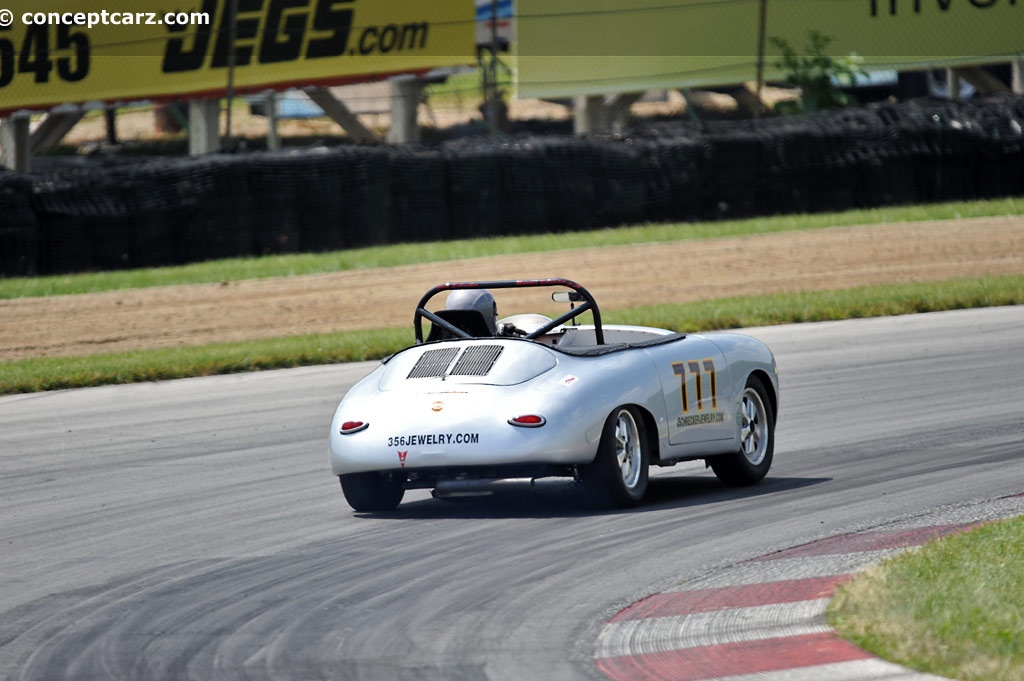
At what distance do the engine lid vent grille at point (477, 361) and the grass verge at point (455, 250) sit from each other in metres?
11.9

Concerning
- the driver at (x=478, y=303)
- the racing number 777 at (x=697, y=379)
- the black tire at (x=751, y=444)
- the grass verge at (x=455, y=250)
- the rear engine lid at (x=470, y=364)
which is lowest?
the black tire at (x=751, y=444)

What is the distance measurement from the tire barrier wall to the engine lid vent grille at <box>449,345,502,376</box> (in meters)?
12.3

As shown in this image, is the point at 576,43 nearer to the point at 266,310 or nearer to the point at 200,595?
the point at 266,310

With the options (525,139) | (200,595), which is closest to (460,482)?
(200,595)

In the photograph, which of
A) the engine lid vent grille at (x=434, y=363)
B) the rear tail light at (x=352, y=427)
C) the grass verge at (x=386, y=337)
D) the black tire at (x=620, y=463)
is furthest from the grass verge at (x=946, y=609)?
the grass verge at (x=386, y=337)

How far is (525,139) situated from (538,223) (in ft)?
4.03

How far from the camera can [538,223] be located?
22781mm

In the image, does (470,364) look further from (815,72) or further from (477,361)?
(815,72)

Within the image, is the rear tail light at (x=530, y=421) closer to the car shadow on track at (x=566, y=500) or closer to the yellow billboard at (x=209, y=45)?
the car shadow on track at (x=566, y=500)

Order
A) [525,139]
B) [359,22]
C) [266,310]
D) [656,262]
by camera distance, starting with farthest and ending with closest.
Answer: [359,22] < [525,139] < [656,262] < [266,310]

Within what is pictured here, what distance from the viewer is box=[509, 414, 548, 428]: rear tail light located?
7.95 meters

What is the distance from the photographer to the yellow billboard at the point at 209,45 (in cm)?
2248

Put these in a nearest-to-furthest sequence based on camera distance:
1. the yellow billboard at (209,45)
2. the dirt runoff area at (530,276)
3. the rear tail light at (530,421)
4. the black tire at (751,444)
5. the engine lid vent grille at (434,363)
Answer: the rear tail light at (530,421), the engine lid vent grille at (434,363), the black tire at (751,444), the dirt runoff area at (530,276), the yellow billboard at (209,45)

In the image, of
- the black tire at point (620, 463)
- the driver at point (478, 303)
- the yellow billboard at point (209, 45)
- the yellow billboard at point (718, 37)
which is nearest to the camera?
the black tire at point (620, 463)
